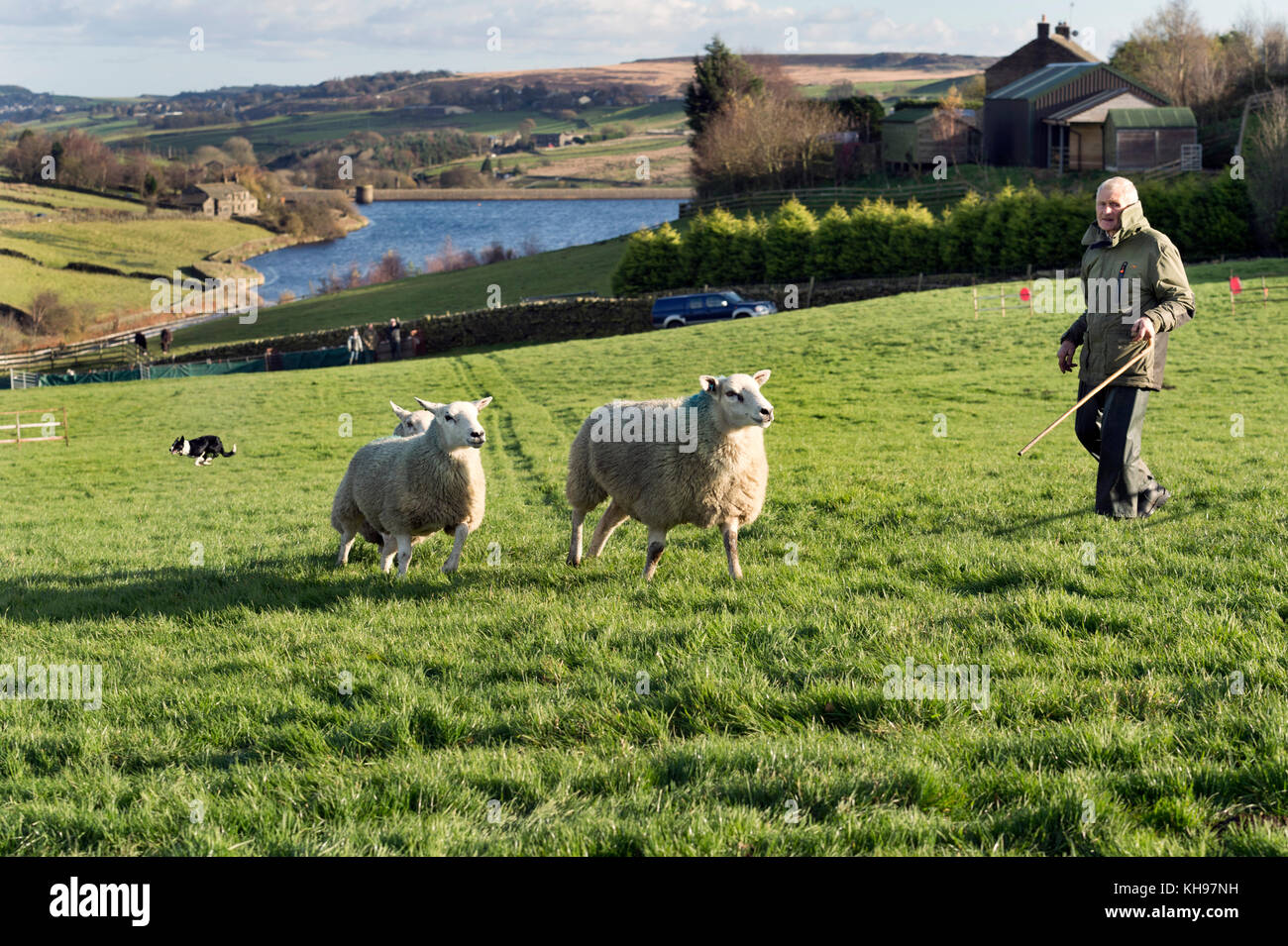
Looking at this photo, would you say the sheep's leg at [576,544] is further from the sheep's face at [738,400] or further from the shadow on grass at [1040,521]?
the shadow on grass at [1040,521]

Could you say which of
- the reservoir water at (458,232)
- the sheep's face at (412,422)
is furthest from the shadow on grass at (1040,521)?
the reservoir water at (458,232)

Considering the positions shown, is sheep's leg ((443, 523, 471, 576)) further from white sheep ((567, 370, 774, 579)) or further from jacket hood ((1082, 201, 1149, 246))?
jacket hood ((1082, 201, 1149, 246))

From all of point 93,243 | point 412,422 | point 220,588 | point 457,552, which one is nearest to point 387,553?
point 457,552

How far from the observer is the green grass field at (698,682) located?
4199 millimetres

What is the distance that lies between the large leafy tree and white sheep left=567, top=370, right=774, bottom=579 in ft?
300

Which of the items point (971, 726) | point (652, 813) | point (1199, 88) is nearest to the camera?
point (652, 813)

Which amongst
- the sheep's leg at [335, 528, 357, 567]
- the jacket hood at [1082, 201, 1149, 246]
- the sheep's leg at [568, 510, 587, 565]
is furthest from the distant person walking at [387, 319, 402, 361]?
the jacket hood at [1082, 201, 1149, 246]

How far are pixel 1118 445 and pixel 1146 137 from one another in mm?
69179

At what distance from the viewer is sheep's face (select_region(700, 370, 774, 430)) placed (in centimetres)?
848

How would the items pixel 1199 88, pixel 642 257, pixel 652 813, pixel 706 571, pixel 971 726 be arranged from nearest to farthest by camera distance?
pixel 652 813, pixel 971 726, pixel 706 571, pixel 642 257, pixel 1199 88

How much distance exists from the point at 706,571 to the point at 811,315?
33.7 meters
